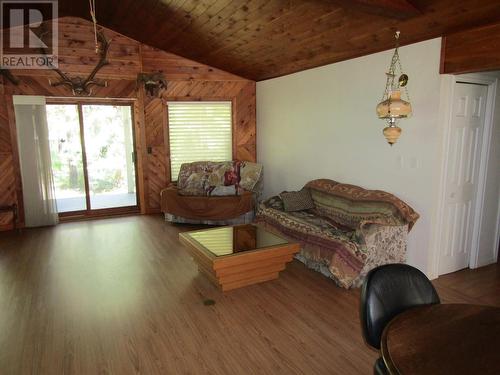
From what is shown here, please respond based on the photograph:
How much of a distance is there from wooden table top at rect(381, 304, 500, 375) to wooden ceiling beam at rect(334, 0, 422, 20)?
2207mm

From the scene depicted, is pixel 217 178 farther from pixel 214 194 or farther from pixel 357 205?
pixel 357 205

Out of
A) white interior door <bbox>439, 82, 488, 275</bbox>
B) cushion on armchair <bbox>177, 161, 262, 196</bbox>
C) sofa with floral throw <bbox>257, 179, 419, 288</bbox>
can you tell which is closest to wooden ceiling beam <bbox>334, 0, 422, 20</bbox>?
white interior door <bbox>439, 82, 488, 275</bbox>

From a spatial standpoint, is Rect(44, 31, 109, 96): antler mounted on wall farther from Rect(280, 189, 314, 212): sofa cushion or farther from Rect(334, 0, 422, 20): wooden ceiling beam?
Rect(334, 0, 422, 20): wooden ceiling beam

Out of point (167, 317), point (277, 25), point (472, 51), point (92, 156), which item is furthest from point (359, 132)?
point (92, 156)

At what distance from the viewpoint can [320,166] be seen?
16.1ft

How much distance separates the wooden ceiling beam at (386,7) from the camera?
265 cm

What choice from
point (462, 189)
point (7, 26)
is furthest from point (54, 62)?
point (462, 189)

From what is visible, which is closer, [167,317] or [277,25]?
[167,317]

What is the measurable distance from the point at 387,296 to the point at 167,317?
1885 mm

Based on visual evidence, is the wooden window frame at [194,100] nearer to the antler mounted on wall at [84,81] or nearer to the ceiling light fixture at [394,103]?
the antler mounted on wall at [84,81]

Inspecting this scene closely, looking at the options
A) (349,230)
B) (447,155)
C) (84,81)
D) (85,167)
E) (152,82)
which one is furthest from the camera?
(85,167)

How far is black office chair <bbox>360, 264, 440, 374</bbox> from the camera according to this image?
5.52 feet

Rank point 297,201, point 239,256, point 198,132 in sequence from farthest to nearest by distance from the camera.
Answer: point 198,132 → point 297,201 → point 239,256

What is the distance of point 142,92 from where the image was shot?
603 centimetres
